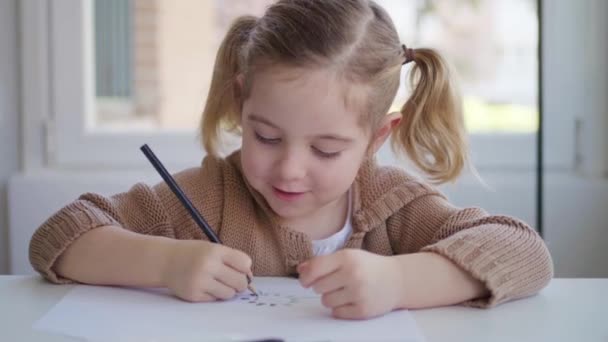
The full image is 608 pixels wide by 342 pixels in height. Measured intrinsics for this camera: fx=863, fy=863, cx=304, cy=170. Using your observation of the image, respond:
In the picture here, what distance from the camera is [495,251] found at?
961 millimetres

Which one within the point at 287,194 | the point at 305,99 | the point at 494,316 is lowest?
the point at 494,316

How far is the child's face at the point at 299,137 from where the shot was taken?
3.19 ft

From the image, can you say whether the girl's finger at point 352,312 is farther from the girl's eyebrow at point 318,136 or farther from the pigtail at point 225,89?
the pigtail at point 225,89

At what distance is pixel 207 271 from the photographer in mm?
915

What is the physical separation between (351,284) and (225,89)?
0.42 meters

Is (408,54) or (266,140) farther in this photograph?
(408,54)

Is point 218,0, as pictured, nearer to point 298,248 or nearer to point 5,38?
point 5,38

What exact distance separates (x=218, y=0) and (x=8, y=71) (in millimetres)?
495

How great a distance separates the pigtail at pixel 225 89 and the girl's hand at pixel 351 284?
33 centimetres

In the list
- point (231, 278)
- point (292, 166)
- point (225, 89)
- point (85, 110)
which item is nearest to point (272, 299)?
point (231, 278)

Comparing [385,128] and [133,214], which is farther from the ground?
[385,128]

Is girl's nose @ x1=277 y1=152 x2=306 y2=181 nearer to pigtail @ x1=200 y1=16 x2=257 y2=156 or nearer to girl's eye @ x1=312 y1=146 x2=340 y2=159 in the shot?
girl's eye @ x1=312 y1=146 x2=340 y2=159

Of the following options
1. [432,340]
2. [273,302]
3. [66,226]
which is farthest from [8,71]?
[432,340]

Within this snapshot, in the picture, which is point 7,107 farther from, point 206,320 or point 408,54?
point 206,320
